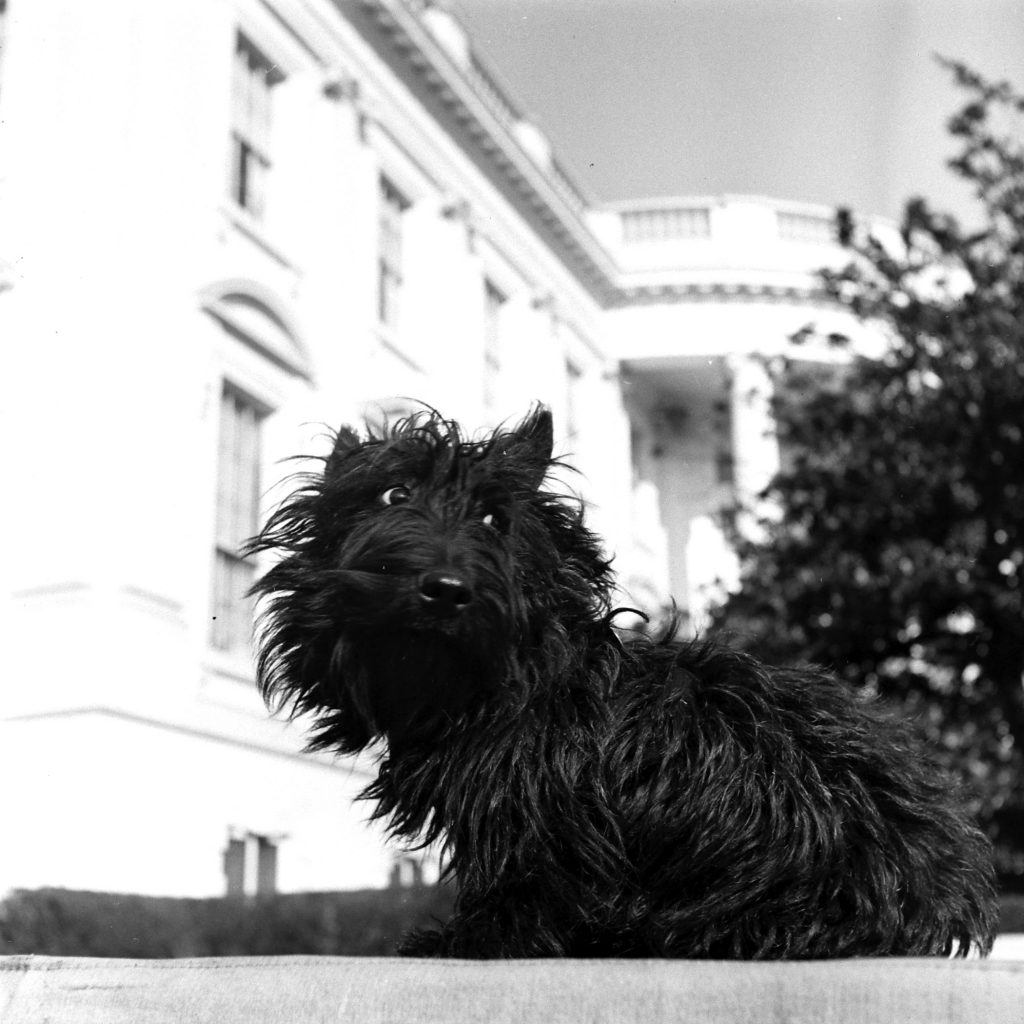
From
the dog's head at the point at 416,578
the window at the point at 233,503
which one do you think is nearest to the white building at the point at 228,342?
the window at the point at 233,503

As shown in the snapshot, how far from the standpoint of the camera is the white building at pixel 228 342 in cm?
452

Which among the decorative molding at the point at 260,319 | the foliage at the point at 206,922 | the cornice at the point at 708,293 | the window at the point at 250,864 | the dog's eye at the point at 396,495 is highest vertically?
the cornice at the point at 708,293

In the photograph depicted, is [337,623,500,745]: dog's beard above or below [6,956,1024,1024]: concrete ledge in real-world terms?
above

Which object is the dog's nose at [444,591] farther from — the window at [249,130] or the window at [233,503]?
the window at [249,130]

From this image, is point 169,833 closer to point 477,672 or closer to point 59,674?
point 59,674

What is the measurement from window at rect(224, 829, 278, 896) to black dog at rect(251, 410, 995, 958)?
25.6 feet

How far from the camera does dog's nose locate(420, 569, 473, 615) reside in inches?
59.9

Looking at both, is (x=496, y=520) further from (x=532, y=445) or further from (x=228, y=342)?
(x=228, y=342)

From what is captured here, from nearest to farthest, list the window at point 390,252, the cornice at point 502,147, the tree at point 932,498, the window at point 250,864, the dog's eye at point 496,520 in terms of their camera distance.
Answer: the dog's eye at point 496,520, the window at point 250,864, the tree at point 932,498, the window at point 390,252, the cornice at point 502,147

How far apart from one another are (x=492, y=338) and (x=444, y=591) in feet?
45.9

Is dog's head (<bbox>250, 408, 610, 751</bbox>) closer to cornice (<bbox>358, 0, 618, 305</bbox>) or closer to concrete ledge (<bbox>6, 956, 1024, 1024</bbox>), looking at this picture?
concrete ledge (<bbox>6, 956, 1024, 1024</bbox>)

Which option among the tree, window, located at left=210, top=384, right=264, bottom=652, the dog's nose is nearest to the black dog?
the dog's nose

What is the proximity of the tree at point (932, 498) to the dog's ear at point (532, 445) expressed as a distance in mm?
9269

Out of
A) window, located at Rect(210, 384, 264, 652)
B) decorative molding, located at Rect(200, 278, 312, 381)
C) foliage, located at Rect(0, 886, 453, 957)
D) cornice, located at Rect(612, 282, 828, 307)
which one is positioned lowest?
foliage, located at Rect(0, 886, 453, 957)
